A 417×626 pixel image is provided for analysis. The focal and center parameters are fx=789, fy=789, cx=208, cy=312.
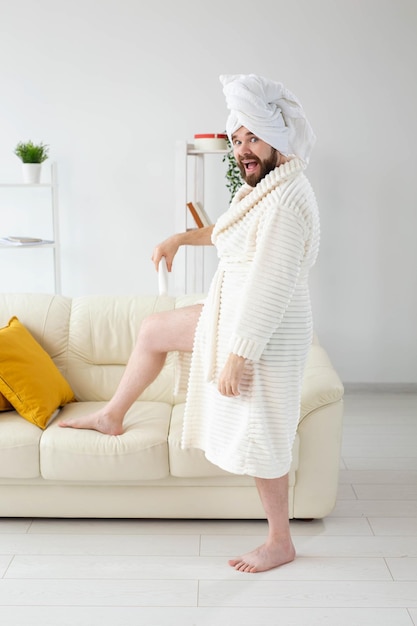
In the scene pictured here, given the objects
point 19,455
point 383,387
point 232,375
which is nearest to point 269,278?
point 232,375

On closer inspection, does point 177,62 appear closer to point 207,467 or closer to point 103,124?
point 103,124

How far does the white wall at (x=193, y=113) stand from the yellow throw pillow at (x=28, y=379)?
61.0 inches

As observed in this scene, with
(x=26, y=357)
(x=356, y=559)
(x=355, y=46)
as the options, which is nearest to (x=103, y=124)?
(x=355, y=46)

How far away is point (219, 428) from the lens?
8.16 feet

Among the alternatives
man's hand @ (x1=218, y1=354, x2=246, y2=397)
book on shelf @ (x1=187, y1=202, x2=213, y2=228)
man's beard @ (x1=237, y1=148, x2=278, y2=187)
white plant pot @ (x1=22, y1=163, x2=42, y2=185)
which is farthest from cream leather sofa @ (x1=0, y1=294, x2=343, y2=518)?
white plant pot @ (x1=22, y1=163, x2=42, y2=185)

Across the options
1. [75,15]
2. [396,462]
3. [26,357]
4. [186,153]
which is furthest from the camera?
[75,15]

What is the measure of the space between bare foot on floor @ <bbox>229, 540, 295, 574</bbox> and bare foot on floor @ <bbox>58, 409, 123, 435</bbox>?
61 cm

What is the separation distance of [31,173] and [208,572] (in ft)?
7.94

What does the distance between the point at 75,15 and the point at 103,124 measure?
1.95 feet

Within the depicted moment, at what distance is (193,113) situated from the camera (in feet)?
Answer: 14.4

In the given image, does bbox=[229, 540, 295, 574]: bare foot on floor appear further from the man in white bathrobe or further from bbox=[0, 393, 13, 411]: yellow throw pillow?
bbox=[0, 393, 13, 411]: yellow throw pillow

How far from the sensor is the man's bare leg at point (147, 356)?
2.69 meters

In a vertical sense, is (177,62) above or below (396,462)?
above

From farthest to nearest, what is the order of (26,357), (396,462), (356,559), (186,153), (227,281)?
(186,153), (396,462), (26,357), (356,559), (227,281)
